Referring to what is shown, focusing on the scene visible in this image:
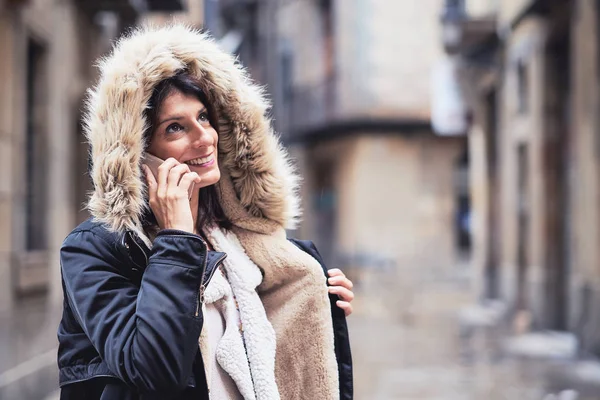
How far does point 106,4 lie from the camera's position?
1113 centimetres

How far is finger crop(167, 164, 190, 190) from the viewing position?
Result: 2.05 metres

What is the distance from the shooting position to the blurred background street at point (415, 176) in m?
8.30

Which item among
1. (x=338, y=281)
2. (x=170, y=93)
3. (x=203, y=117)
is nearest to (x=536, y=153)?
(x=338, y=281)

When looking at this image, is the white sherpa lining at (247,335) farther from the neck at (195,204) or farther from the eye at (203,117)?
the eye at (203,117)

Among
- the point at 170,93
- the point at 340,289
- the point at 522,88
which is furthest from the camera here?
the point at 522,88

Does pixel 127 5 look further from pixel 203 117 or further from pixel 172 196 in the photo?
pixel 172 196

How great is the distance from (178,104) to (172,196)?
0.26 meters

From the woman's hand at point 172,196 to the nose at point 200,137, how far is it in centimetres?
10

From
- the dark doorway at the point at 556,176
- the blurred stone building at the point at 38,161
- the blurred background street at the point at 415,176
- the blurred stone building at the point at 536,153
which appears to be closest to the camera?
the blurred stone building at the point at 38,161

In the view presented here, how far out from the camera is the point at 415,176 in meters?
26.3

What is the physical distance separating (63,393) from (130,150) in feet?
1.88

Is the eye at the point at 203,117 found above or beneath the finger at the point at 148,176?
above

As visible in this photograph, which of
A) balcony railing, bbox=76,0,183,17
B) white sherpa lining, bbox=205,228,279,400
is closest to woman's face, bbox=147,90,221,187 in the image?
white sherpa lining, bbox=205,228,279,400

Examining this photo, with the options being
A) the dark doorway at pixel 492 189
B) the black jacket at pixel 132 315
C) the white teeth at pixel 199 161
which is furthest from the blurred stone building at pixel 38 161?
the dark doorway at pixel 492 189
